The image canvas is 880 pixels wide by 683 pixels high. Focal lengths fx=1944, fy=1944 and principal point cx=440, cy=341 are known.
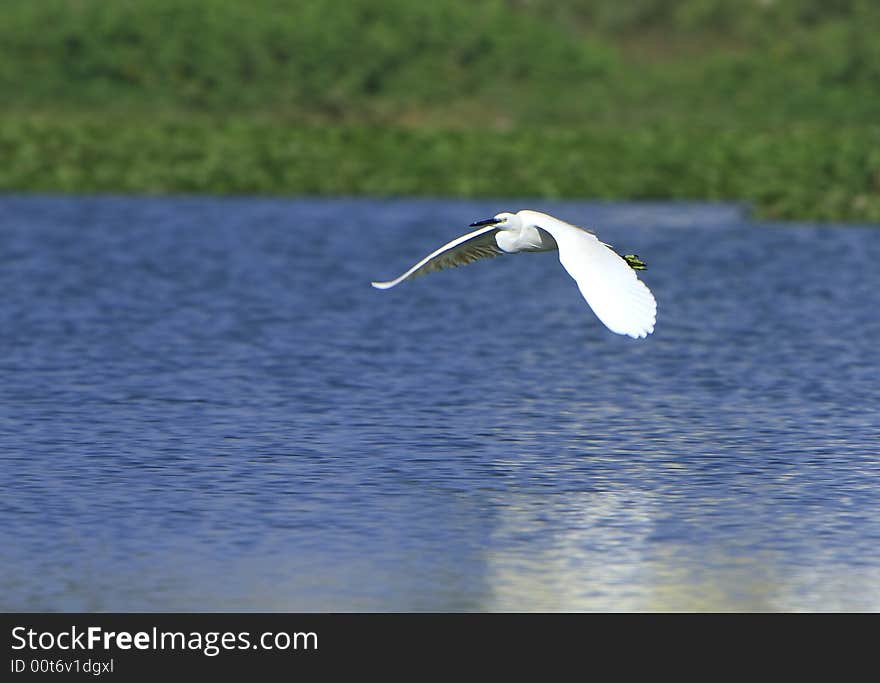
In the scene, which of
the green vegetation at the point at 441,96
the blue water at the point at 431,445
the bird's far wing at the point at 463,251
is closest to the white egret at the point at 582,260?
the bird's far wing at the point at 463,251

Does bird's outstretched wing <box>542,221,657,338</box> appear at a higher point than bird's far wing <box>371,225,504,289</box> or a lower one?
lower

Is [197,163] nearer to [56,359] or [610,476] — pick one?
[56,359]

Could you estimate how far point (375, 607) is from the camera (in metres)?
11.9

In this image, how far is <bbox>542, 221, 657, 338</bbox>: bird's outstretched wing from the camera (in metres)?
13.7

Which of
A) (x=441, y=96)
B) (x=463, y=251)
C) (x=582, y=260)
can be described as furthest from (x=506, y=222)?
(x=441, y=96)

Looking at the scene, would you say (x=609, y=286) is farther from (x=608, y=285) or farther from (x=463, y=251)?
(x=463, y=251)

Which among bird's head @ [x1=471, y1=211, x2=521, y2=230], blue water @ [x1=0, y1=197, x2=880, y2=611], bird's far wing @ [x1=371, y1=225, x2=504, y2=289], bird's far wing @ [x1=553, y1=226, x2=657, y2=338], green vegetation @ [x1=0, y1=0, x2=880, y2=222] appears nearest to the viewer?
blue water @ [x1=0, y1=197, x2=880, y2=611]

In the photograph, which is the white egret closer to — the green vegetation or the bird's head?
the bird's head

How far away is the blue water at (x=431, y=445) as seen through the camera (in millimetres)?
12750

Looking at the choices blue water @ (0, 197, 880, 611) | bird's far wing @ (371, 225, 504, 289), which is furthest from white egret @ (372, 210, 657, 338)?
blue water @ (0, 197, 880, 611)

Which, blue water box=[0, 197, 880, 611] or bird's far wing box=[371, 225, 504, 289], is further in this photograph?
bird's far wing box=[371, 225, 504, 289]

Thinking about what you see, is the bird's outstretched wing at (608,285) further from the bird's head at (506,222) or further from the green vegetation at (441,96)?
the green vegetation at (441,96)

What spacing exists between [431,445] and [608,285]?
3.95m
